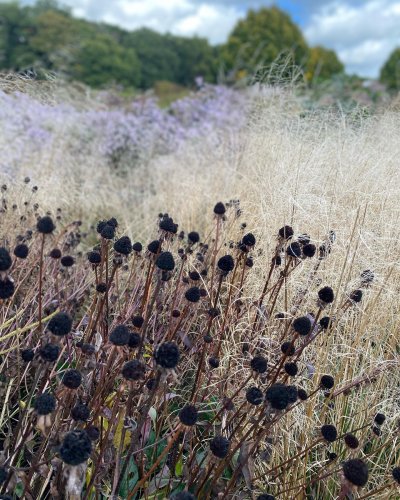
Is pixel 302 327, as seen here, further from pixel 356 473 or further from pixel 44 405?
pixel 44 405

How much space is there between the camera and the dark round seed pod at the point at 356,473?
3.31 ft

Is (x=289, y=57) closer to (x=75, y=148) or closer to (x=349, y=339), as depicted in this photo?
(x=75, y=148)

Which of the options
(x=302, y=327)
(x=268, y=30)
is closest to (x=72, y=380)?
(x=302, y=327)

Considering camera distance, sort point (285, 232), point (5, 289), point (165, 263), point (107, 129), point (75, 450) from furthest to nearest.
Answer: point (107, 129)
point (285, 232)
point (165, 263)
point (5, 289)
point (75, 450)

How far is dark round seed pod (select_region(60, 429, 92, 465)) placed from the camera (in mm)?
881

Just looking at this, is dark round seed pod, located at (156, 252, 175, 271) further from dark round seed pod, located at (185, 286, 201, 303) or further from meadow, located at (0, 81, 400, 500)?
dark round seed pod, located at (185, 286, 201, 303)

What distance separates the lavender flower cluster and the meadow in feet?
0.25

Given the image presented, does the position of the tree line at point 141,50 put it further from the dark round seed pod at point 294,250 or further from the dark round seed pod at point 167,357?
the dark round seed pod at point 167,357

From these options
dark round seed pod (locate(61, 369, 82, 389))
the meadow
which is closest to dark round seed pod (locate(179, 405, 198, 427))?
the meadow

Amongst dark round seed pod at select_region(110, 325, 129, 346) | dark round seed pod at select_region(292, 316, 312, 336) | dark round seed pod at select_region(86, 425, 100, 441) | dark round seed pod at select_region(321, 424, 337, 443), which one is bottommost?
dark round seed pod at select_region(86, 425, 100, 441)

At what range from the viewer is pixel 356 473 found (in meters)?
1.01

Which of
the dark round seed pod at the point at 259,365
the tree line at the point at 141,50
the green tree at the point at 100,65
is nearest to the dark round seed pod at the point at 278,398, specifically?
the dark round seed pod at the point at 259,365

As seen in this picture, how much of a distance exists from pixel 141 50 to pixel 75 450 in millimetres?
46374

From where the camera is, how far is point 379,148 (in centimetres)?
346
